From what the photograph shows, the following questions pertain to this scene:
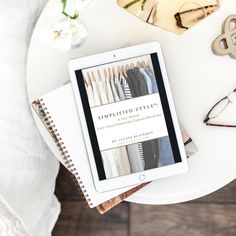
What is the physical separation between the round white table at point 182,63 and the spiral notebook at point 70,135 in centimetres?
2

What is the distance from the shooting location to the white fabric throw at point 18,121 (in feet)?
2.73

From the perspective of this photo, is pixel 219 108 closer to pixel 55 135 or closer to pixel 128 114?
pixel 128 114

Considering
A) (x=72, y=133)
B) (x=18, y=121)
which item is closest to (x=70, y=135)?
(x=72, y=133)

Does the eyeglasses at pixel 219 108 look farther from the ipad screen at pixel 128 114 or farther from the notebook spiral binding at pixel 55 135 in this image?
the notebook spiral binding at pixel 55 135

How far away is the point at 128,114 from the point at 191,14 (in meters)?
0.20

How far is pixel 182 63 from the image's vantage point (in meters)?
0.80

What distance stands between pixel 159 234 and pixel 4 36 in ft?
2.05

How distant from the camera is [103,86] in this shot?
768 millimetres

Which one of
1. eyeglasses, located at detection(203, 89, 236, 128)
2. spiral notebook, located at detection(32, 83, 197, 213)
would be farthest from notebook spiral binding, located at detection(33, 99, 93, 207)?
eyeglasses, located at detection(203, 89, 236, 128)

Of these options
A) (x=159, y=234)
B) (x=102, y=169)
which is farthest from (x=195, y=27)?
Result: (x=159, y=234)

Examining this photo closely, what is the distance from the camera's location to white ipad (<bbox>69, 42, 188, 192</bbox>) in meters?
0.77

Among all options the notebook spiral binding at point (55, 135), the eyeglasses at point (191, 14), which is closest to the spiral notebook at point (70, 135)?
the notebook spiral binding at point (55, 135)

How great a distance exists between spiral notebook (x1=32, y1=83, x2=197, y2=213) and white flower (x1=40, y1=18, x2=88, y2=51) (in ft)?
0.23

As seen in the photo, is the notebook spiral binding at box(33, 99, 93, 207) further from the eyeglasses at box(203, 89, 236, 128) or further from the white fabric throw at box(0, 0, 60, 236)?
the eyeglasses at box(203, 89, 236, 128)
